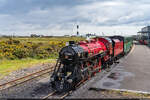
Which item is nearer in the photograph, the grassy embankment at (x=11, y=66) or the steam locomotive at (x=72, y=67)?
the steam locomotive at (x=72, y=67)

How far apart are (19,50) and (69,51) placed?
21635mm

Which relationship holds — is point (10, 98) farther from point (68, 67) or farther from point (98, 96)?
point (98, 96)

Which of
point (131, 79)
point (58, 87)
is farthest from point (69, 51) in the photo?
point (131, 79)

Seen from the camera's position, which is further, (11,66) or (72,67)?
(11,66)

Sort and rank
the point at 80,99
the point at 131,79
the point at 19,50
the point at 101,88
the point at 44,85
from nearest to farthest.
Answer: the point at 80,99, the point at 101,88, the point at 44,85, the point at 131,79, the point at 19,50

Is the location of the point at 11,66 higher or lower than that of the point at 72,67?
lower

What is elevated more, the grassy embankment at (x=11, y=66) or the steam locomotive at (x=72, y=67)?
the steam locomotive at (x=72, y=67)

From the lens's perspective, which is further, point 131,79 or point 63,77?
point 131,79

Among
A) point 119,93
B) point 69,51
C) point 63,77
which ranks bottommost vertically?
point 119,93

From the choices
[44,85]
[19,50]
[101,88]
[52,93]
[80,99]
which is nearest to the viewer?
[80,99]

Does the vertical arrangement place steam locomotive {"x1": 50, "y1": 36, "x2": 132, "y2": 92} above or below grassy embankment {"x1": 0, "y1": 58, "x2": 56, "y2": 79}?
above

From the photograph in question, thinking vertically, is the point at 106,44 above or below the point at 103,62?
above

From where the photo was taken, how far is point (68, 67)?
10836 millimetres

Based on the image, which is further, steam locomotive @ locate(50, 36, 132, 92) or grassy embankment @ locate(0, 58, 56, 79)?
grassy embankment @ locate(0, 58, 56, 79)
